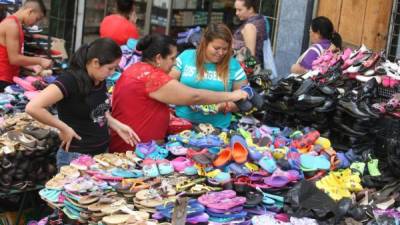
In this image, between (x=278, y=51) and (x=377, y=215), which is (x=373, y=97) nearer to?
(x=377, y=215)

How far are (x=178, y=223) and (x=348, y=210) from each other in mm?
1062

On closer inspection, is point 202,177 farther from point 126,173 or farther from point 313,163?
point 313,163

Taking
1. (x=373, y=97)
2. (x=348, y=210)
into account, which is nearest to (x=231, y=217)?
(x=348, y=210)

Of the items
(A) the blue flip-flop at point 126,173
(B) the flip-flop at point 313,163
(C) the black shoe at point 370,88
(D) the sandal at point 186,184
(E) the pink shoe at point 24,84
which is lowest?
(A) the blue flip-flop at point 126,173

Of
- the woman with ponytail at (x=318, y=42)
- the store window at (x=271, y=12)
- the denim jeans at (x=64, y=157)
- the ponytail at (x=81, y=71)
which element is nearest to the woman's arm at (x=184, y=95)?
the ponytail at (x=81, y=71)

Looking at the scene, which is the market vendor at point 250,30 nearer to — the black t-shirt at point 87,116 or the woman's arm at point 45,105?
the black t-shirt at point 87,116

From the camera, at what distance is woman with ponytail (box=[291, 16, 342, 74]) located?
266 inches

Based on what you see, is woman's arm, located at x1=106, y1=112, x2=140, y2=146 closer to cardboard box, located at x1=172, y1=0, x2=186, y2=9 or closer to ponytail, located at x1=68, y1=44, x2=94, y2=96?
ponytail, located at x1=68, y1=44, x2=94, y2=96

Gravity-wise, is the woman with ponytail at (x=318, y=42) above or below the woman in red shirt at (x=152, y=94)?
above

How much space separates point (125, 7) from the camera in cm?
705

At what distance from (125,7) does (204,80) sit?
2.01 metres

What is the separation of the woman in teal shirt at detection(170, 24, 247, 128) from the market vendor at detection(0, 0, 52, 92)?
1.80 meters

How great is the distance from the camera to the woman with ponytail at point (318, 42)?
6.75 metres

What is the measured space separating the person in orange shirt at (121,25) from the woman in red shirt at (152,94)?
197 cm
